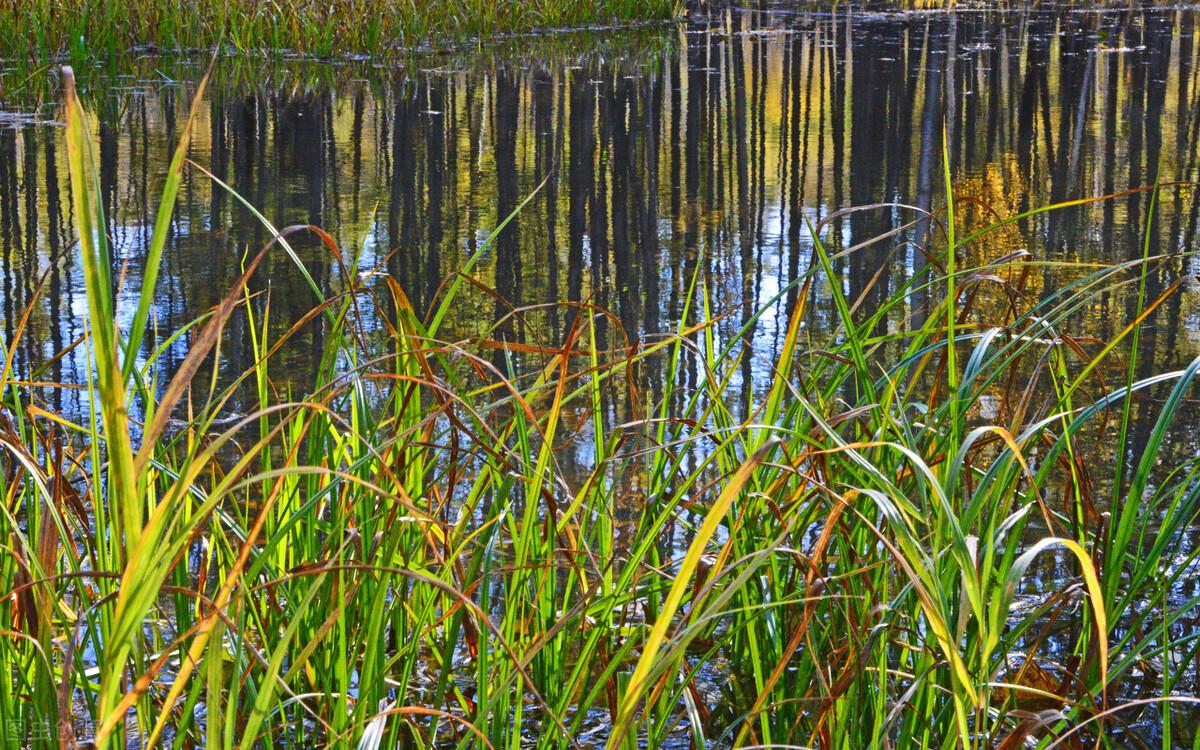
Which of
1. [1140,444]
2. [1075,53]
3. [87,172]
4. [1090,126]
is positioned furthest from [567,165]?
[1075,53]

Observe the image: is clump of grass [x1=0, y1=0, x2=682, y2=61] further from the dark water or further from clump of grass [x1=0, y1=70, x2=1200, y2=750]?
clump of grass [x1=0, y1=70, x2=1200, y2=750]

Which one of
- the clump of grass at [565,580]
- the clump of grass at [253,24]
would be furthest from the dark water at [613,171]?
the clump of grass at [253,24]

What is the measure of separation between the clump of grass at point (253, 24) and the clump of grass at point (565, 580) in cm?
879

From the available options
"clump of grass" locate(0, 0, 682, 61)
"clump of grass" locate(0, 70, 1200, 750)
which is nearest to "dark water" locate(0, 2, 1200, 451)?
"clump of grass" locate(0, 70, 1200, 750)

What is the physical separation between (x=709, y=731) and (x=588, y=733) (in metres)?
0.18

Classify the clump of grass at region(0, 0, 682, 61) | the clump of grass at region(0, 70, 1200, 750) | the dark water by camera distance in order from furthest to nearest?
1. the clump of grass at region(0, 0, 682, 61)
2. the dark water
3. the clump of grass at region(0, 70, 1200, 750)

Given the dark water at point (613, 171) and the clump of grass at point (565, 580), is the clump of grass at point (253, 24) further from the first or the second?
the clump of grass at point (565, 580)

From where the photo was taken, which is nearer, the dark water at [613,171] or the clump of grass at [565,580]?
the clump of grass at [565,580]

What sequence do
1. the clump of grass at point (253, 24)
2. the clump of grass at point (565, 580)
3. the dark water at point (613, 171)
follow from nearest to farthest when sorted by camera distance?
the clump of grass at point (565, 580)
the dark water at point (613, 171)
the clump of grass at point (253, 24)

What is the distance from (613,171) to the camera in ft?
21.9

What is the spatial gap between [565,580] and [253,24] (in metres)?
9.89

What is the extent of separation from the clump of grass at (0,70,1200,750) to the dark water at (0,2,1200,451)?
0.25 metres

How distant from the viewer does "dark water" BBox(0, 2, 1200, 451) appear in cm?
431

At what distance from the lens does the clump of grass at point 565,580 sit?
1104 millimetres
